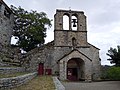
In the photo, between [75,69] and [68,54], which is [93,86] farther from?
[75,69]

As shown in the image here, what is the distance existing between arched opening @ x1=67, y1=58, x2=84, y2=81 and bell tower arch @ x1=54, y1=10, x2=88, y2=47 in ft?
8.62

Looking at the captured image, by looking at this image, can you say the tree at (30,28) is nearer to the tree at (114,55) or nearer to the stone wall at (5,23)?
the stone wall at (5,23)

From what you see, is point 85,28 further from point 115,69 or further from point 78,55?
point 115,69

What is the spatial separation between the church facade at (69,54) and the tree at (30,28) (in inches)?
216

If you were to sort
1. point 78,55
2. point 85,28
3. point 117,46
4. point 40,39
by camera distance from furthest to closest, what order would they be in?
point 40,39, point 117,46, point 85,28, point 78,55

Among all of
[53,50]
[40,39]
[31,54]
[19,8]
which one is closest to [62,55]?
[53,50]

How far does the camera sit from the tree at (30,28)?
31594 mm

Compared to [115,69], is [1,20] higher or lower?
higher

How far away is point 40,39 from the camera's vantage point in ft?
104

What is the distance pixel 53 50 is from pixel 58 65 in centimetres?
216

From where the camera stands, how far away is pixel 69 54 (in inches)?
1000

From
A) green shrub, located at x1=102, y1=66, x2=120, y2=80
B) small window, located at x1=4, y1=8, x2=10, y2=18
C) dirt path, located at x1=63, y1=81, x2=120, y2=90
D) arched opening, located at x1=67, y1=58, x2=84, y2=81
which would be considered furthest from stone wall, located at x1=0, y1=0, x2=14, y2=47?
green shrub, located at x1=102, y1=66, x2=120, y2=80

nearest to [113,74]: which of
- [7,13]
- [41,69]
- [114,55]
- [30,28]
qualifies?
[114,55]

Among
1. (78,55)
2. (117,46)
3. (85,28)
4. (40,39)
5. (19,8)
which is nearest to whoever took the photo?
(78,55)
